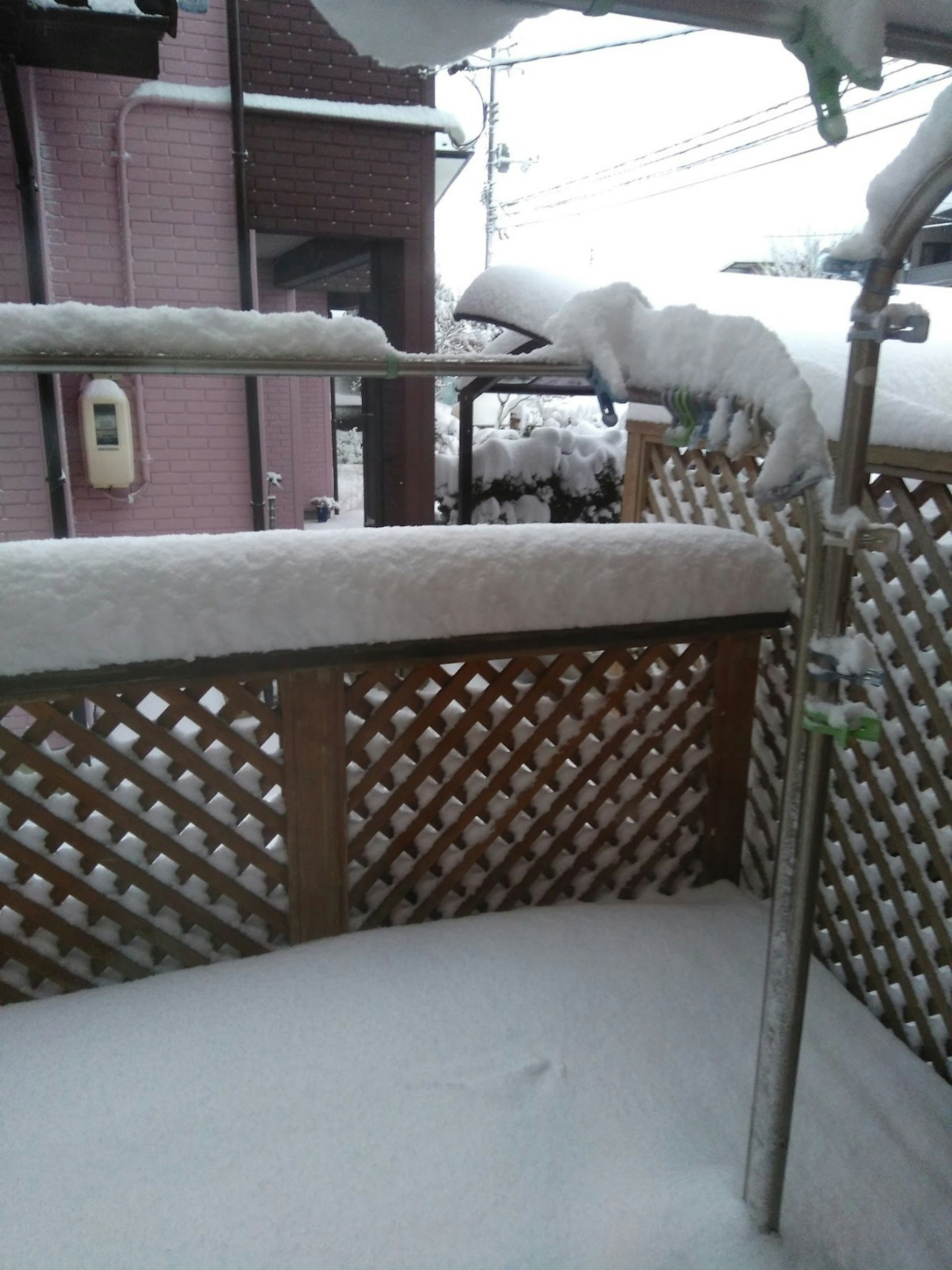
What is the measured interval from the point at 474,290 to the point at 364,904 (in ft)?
11.3

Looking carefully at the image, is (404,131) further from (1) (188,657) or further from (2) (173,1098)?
(2) (173,1098)

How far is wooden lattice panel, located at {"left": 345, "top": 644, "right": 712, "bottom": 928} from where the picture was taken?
236 cm

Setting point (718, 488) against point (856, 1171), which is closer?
point (856, 1171)

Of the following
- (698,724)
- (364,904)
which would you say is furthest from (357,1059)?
(698,724)

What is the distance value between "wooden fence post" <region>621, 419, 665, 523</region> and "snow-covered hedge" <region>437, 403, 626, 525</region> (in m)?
4.10

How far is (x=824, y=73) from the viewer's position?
1.02 metres

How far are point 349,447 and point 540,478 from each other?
48.4ft

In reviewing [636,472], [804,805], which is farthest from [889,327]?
[636,472]

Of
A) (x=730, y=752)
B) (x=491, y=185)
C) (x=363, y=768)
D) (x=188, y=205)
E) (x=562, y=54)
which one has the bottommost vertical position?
(x=730, y=752)

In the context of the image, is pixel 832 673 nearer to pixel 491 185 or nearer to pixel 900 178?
pixel 900 178

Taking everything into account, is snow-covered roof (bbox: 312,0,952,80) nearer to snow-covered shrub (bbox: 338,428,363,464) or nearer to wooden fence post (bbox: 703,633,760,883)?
wooden fence post (bbox: 703,633,760,883)

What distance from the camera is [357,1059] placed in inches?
75.0

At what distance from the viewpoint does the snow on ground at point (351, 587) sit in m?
1.90

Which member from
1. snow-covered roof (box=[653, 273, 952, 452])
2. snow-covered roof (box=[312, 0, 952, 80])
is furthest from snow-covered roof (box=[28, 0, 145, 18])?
snow-covered roof (box=[312, 0, 952, 80])
